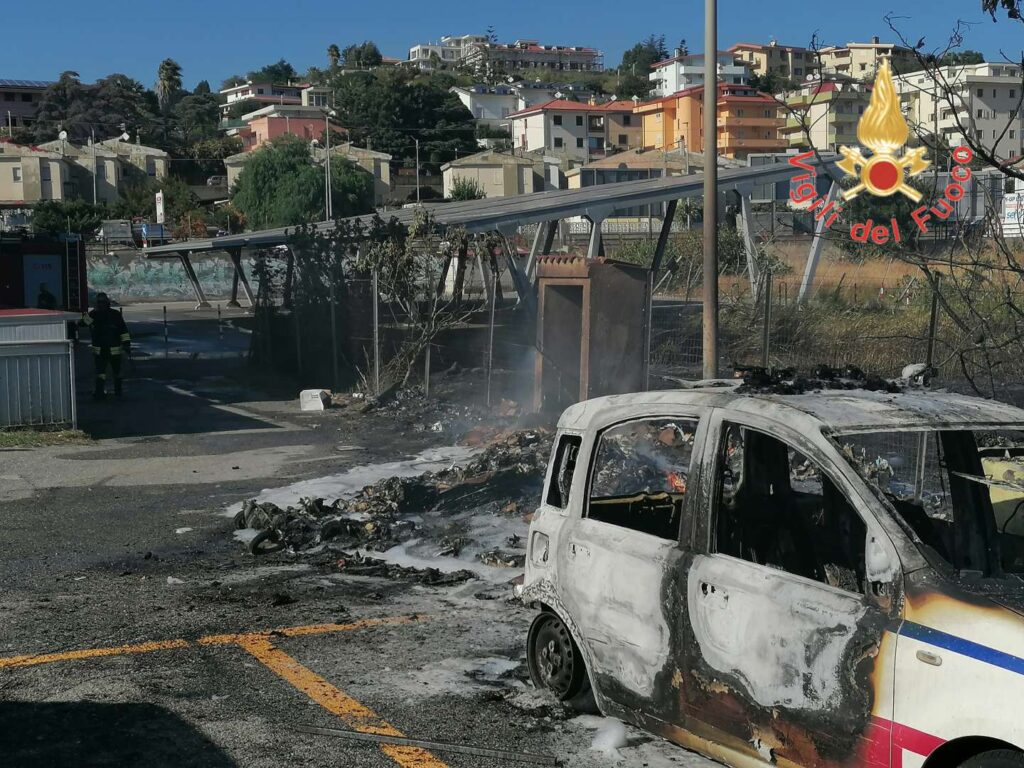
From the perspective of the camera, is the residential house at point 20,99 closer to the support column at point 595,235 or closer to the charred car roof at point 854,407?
the support column at point 595,235

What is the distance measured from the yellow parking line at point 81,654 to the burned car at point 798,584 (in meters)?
2.26

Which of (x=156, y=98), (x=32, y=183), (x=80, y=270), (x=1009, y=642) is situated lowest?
(x=1009, y=642)

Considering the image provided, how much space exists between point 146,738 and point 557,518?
2.16 metres

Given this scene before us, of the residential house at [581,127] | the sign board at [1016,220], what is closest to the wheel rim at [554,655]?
the sign board at [1016,220]

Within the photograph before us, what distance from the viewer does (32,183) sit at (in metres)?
88.6

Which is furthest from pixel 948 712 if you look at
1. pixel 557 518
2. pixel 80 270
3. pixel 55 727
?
pixel 80 270

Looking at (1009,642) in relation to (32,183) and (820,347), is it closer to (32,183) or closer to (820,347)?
(820,347)

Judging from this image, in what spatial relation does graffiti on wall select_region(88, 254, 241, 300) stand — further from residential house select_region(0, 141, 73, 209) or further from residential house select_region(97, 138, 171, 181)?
residential house select_region(97, 138, 171, 181)

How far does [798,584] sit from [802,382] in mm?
1073

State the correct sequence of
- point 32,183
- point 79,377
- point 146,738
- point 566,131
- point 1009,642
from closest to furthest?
point 1009,642
point 146,738
point 79,377
point 32,183
point 566,131

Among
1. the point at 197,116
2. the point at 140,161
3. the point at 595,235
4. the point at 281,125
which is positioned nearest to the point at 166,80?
the point at 197,116

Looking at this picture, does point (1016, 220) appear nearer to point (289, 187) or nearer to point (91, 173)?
point (289, 187)

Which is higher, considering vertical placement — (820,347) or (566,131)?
(566,131)

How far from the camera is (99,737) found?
208 inches
